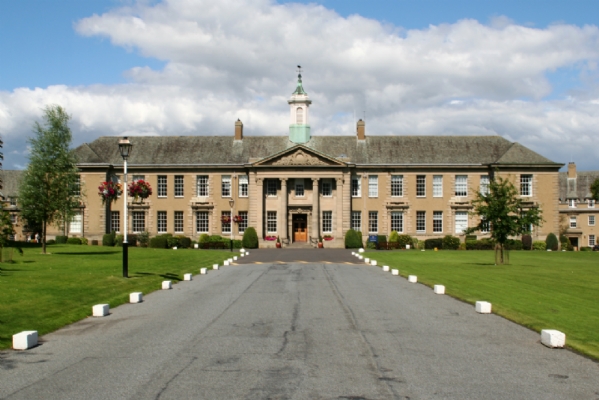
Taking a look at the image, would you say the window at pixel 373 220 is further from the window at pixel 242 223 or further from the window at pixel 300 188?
the window at pixel 242 223

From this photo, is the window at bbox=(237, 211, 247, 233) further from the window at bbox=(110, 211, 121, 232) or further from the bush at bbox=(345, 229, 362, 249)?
the window at bbox=(110, 211, 121, 232)

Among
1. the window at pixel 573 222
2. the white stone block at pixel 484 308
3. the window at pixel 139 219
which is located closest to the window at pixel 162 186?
the window at pixel 139 219

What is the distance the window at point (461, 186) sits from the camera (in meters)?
68.9

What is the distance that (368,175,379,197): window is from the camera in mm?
68812

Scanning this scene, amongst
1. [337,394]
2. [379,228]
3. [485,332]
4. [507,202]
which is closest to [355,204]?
[379,228]

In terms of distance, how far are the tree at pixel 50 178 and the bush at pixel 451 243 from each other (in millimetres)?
34903

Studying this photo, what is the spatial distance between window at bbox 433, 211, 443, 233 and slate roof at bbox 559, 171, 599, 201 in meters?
31.7

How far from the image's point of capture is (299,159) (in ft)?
219

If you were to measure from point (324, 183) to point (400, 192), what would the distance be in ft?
26.9

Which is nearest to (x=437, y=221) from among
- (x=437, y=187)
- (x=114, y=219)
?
(x=437, y=187)

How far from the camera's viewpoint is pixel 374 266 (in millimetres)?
36281

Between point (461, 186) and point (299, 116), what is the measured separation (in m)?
19.3

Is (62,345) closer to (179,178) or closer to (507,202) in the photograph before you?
(507,202)

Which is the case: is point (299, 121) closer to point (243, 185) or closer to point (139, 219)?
point (243, 185)
